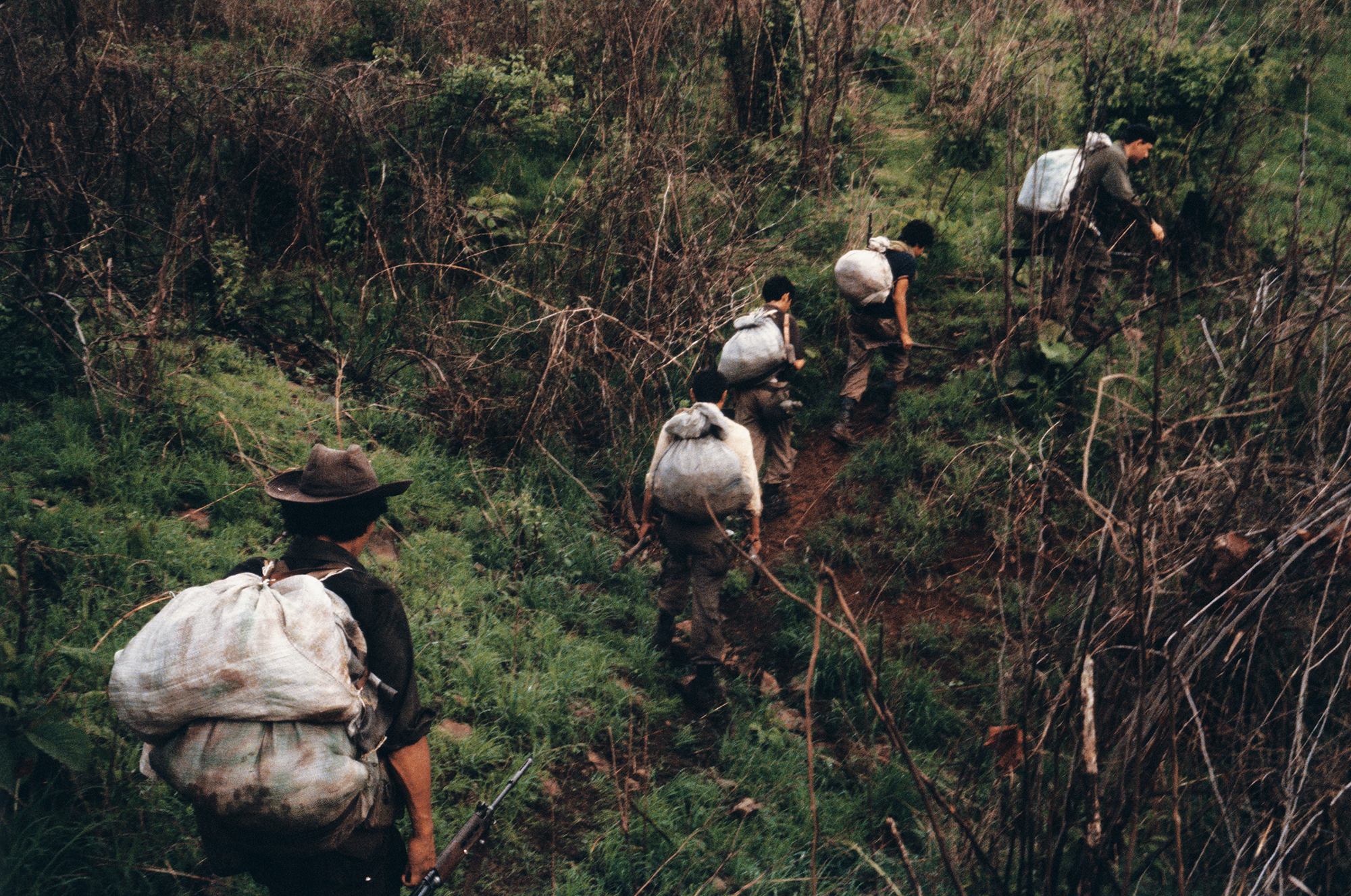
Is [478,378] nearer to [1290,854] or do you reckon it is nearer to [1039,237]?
[1039,237]

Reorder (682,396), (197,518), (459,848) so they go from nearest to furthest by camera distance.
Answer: (459,848), (197,518), (682,396)

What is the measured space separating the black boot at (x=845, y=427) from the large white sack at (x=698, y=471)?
2.47 meters

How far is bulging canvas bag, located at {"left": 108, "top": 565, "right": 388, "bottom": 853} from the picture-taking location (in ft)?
6.77

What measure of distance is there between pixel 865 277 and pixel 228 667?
5768 mm

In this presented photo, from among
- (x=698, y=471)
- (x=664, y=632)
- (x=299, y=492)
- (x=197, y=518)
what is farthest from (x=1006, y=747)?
(x=197, y=518)

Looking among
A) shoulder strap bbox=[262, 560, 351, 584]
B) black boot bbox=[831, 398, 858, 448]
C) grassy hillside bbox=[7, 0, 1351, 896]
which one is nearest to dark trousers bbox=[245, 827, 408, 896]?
shoulder strap bbox=[262, 560, 351, 584]

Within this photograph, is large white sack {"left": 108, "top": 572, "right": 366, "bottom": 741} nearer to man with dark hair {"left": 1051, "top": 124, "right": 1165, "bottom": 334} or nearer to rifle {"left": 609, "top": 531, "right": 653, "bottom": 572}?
rifle {"left": 609, "top": 531, "right": 653, "bottom": 572}

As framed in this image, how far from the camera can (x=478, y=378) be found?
689 cm

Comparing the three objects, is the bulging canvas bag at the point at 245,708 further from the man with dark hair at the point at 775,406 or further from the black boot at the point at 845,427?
the black boot at the point at 845,427

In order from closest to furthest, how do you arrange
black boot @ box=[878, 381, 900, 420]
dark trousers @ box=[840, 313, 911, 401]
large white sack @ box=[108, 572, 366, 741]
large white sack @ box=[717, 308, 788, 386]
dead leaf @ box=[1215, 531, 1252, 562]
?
1. large white sack @ box=[108, 572, 366, 741]
2. dead leaf @ box=[1215, 531, 1252, 562]
3. large white sack @ box=[717, 308, 788, 386]
4. dark trousers @ box=[840, 313, 911, 401]
5. black boot @ box=[878, 381, 900, 420]

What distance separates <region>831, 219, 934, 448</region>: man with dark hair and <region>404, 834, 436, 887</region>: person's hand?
5278 millimetres

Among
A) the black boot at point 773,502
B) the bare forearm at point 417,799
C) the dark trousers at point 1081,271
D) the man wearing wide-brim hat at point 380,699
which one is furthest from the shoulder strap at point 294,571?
the dark trousers at point 1081,271

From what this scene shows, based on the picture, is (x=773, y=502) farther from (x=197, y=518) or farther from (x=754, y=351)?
(x=197, y=518)

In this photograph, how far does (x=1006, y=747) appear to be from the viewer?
8.33 ft
